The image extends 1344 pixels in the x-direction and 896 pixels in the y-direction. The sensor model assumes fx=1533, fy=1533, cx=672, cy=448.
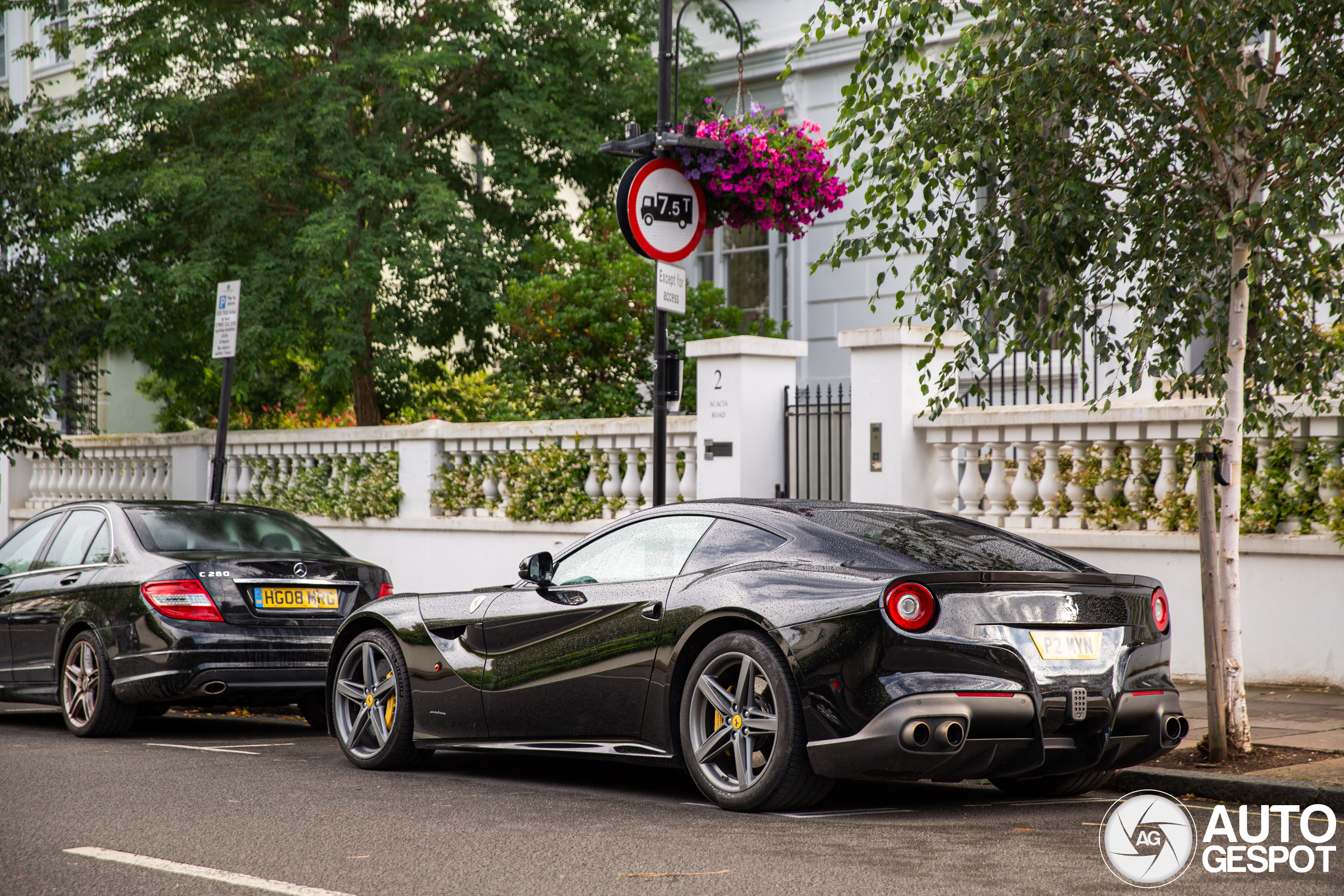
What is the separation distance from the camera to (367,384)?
18453mm

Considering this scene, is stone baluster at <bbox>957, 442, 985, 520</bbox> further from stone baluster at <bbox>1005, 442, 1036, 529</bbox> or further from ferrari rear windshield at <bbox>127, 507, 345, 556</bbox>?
ferrari rear windshield at <bbox>127, 507, 345, 556</bbox>

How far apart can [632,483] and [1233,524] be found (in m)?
6.70

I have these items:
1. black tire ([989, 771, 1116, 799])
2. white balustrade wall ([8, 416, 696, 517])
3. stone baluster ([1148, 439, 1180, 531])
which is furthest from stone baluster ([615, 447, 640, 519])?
black tire ([989, 771, 1116, 799])

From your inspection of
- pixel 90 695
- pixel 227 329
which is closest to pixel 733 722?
pixel 90 695

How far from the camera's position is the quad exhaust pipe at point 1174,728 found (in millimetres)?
6336

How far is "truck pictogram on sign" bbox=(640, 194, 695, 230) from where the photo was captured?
10.4 m

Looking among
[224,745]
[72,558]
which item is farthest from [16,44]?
[224,745]

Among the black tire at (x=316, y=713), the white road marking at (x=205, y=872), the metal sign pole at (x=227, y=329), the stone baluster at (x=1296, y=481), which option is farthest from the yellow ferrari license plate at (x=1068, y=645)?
the metal sign pole at (x=227, y=329)

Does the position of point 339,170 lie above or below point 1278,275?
above

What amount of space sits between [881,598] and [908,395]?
229 inches

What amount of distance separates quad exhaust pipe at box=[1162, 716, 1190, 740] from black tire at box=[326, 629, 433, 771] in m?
3.69

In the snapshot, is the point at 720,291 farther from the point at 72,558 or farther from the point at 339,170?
the point at 72,558

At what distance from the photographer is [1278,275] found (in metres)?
8.09

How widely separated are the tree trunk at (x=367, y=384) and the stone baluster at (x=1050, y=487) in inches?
350
